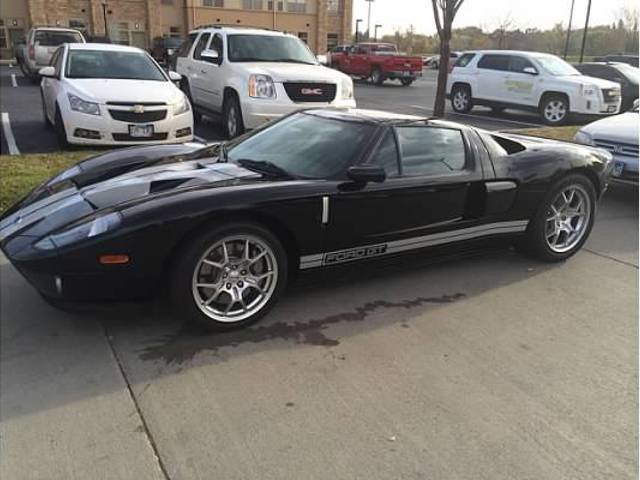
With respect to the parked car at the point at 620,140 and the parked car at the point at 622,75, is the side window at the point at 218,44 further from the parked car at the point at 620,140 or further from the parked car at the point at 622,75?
the parked car at the point at 622,75

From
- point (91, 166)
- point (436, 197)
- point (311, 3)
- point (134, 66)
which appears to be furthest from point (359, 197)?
point (311, 3)

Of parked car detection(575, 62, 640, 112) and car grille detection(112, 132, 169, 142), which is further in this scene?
parked car detection(575, 62, 640, 112)

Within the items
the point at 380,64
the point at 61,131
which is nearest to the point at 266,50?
the point at 61,131

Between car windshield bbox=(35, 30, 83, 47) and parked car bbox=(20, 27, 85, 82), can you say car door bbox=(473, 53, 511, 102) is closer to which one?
parked car bbox=(20, 27, 85, 82)

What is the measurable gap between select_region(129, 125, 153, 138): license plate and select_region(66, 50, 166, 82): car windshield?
1270mm

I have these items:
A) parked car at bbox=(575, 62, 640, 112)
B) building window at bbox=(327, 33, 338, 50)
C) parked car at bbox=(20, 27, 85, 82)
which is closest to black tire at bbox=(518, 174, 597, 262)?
parked car at bbox=(575, 62, 640, 112)

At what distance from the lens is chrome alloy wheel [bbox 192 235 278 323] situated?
11.2 ft

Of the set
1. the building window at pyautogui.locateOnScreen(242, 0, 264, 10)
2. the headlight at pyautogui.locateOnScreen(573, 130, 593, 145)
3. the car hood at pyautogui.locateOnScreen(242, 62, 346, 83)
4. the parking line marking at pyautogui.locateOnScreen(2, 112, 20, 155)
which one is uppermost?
the building window at pyautogui.locateOnScreen(242, 0, 264, 10)

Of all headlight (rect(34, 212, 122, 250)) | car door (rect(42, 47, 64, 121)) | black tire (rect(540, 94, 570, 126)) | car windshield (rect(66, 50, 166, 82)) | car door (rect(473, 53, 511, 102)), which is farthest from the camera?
car door (rect(473, 53, 511, 102))

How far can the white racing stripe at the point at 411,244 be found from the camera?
3.77 m

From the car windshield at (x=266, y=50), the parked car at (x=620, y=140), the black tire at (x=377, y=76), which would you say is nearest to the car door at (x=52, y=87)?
the car windshield at (x=266, y=50)

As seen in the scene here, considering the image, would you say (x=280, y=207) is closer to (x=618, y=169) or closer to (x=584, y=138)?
(x=618, y=169)

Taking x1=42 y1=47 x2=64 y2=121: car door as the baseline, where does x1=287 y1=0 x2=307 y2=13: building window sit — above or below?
above

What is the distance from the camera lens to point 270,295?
3627mm
